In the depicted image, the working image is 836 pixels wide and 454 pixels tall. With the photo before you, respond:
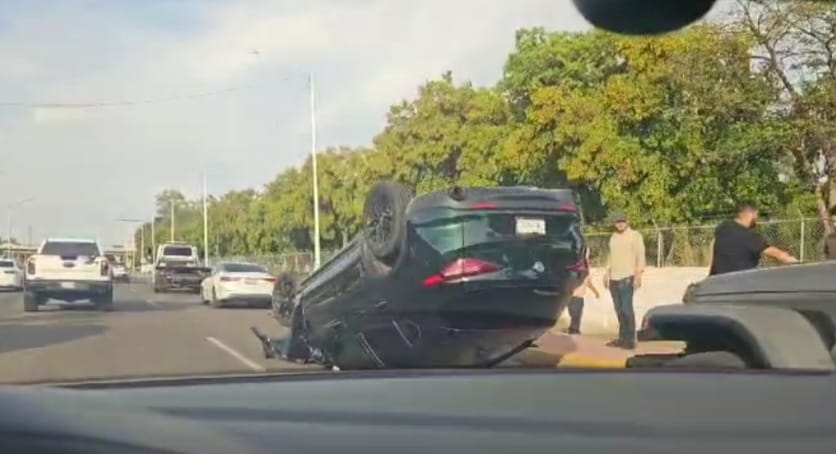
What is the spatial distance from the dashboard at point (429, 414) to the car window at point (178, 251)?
142 feet

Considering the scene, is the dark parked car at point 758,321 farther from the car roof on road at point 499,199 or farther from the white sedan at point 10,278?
the white sedan at point 10,278

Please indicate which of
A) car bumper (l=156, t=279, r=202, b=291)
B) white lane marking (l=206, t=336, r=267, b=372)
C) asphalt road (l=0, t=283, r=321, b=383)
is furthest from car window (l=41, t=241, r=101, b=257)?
car bumper (l=156, t=279, r=202, b=291)

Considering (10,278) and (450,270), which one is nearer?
(450,270)

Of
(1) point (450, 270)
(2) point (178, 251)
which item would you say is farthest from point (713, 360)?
(2) point (178, 251)

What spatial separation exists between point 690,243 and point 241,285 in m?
10.6

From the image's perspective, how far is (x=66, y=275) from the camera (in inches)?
1056

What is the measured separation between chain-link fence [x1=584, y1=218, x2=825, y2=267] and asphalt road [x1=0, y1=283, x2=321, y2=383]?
5.26 metres

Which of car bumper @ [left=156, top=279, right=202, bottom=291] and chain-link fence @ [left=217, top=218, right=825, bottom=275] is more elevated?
chain-link fence @ [left=217, top=218, right=825, bottom=275]

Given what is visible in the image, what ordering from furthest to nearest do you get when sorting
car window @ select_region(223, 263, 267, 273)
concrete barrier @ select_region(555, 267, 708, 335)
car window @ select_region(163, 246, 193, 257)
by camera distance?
car window @ select_region(163, 246, 193, 257), car window @ select_region(223, 263, 267, 273), concrete barrier @ select_region(555, 267, 708, 335)

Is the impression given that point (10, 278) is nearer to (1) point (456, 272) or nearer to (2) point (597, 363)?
(1) point (456, 272)

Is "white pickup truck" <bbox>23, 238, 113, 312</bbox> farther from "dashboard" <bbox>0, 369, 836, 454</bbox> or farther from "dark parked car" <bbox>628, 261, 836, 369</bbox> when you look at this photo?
"dashboard" <bbox>0, 369, 836, 454</bbox>

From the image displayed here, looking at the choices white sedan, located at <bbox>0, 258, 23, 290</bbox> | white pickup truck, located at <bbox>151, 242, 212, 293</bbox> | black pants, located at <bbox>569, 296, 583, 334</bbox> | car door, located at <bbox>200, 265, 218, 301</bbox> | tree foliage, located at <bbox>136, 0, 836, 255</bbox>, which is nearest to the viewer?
black pants, located at <bbox>569, 296, 583, 334</bbox>

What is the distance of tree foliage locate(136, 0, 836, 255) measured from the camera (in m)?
23.3

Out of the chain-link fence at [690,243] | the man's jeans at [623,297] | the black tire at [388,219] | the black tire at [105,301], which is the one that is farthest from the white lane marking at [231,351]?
the black tire at [105,301]
